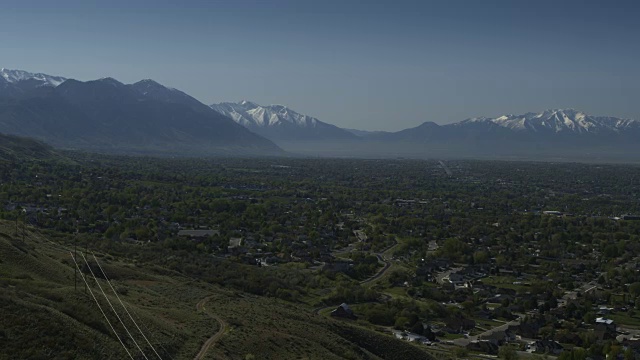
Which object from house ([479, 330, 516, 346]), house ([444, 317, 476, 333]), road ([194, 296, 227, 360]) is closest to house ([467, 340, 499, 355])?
house ([479, 330, 516, 346])

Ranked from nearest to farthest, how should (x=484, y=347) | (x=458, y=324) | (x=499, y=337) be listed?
(x=484, y=347) → (x=499, y=337) → (x=458, y=324)

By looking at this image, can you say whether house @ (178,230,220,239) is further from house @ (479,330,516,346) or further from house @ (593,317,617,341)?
house @ (593,317,617,341)

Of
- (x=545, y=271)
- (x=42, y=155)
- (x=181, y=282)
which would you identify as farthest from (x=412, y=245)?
(x=42, y=155)

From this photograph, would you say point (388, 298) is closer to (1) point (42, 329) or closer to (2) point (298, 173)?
(1) point (42, 329)

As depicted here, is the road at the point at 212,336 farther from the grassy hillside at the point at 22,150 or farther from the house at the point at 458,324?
the grassy hillside at the point at 22,150

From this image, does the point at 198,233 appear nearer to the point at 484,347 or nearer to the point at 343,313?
the point at 343,313

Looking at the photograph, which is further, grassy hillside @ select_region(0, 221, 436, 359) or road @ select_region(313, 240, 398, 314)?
road @ select_region(313, 240, 398, 314)

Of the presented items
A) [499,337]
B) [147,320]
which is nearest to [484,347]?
[499,337]
